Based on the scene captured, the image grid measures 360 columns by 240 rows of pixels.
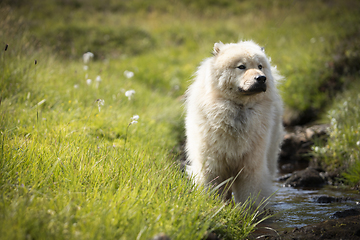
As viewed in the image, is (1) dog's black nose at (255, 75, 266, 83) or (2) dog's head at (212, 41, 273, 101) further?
(2) dog's head at (212, 41, 273, 101)

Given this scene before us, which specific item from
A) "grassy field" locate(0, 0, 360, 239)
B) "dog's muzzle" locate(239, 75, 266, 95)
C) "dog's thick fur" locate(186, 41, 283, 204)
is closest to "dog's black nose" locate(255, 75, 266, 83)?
"dog's muzzle" locate(239, 75, 266, 95)

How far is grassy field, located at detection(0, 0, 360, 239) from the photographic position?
212 centimetres

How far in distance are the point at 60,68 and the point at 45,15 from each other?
1181 cm

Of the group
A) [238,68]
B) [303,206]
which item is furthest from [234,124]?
[303,206]

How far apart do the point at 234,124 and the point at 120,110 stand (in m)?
3.09

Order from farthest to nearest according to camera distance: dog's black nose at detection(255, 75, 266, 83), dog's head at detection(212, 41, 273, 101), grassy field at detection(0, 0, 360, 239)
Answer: dog's head at detection(212, 41, 273, 101), dog's black nose at detection(255, 75, 266, 83), grassy field at detection(0, 0, 360, 239)

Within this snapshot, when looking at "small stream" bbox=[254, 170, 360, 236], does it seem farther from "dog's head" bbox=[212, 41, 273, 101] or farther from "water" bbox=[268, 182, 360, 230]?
"dog's head" bbox=[212, 41, 273, 101]

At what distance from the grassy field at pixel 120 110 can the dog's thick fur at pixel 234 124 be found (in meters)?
0.38

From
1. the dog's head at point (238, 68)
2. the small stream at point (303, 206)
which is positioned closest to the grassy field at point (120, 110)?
the small stream at point (303, 206)

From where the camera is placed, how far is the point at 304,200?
383cm

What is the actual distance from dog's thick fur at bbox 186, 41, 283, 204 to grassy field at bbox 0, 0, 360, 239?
38 cm

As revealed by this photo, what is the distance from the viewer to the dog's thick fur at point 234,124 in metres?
3.19

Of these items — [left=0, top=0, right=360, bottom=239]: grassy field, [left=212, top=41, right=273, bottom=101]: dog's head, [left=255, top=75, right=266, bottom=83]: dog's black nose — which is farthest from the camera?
[left=212, top=41, right=273, bottom=101]: dog's head

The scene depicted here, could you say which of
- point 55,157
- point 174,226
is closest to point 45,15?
point 55,157
